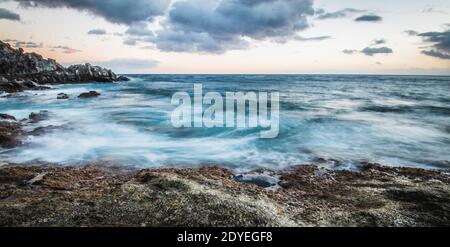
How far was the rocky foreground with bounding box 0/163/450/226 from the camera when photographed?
485 cm

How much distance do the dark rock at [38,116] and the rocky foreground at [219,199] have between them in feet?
29.8

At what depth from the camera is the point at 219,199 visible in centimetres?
550

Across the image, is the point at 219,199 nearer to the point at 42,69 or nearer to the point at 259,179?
the point at 259,179

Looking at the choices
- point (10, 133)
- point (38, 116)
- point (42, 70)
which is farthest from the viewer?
point (42, 70)

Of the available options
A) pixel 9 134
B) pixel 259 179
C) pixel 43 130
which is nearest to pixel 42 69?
pixel 43 130

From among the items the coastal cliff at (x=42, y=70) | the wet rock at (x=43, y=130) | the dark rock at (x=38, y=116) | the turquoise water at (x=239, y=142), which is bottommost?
the turquoise water at (x=239, y=142)

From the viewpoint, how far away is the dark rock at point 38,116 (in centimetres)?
Result: 1579

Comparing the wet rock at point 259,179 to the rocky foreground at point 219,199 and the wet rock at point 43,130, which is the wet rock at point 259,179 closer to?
the rocky foreground at point 219,199

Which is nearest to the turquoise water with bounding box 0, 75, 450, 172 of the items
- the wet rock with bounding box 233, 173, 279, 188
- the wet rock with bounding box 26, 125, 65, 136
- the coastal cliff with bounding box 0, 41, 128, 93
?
the wet rock with bounding box 26, 125, 65, 136

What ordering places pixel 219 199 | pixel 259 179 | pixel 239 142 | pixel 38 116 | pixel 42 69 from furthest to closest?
pixel 42 69 < pixel 38 116 < pixel 239 142 < pixel 259 179 < pixel 219 199

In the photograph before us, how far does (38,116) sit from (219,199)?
1509cm

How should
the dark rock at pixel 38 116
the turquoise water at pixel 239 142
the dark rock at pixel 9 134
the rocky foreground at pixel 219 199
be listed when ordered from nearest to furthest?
the rocky foreground at pixel 219 199
the turquoise water at pixel 239 142
the dark rock at pixel 9 134
the dark rock at pixel 38 116

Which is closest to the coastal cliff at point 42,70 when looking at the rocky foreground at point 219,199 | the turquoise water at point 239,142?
the turquoise water at point 239,142

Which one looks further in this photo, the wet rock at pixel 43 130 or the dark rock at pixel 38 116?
the dark rock at pixel 38 116
